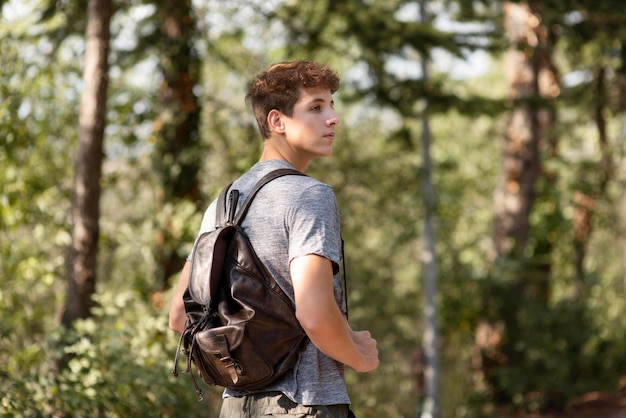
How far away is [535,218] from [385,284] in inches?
99.4

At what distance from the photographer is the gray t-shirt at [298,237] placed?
7.29 ft

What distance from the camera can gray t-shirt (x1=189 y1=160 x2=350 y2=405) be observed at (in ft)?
7.29

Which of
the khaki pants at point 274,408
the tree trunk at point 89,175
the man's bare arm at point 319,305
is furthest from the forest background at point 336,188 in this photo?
the man's bare arm at point 319,305

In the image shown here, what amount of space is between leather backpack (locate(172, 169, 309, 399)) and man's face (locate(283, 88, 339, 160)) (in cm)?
14

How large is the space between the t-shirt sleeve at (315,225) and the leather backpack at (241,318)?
0.40ft

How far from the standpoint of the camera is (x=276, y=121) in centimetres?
247

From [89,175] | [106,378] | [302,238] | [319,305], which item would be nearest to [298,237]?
[302,238]

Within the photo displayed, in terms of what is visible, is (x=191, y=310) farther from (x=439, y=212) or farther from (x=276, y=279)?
(x=439, y=212)

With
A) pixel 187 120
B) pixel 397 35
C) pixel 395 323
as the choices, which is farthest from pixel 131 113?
pixel 395 323

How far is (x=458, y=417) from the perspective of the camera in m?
10.9

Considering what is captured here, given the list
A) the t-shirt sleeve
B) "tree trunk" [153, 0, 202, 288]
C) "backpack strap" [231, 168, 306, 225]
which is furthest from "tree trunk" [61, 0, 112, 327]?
the t-shirt sleeve

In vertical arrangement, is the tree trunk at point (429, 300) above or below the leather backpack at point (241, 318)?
below

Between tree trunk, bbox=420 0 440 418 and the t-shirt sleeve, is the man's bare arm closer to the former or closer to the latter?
the t-shirt sleeve

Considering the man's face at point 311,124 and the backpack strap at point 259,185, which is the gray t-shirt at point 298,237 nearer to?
the backpack strap at point 259,185
